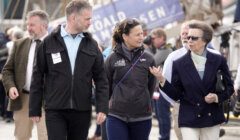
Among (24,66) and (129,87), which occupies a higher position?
(24,66)

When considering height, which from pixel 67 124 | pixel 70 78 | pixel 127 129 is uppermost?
pixel 70 78

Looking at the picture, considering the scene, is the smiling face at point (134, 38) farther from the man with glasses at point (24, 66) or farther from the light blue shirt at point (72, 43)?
the man with glasses at point (24, 66)

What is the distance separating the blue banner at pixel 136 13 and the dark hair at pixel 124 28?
7.04m

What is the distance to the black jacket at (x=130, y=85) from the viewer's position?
732cm

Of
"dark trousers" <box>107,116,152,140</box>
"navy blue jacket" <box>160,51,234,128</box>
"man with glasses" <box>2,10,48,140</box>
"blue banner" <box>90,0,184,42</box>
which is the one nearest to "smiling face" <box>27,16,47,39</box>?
"man with glasses" <box>2,10,48,140</box>

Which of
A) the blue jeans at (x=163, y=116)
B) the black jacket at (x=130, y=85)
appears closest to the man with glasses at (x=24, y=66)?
the black jacket at (x=130, y=85)

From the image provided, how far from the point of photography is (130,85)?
7.36 meters

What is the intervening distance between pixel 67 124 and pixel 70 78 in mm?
447

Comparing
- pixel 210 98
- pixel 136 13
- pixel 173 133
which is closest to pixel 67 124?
pixel 210 98

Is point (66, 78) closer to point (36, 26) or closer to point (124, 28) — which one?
point (124, 28)

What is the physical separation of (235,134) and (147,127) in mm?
5093

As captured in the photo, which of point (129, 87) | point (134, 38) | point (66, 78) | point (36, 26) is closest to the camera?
point (66, 78)

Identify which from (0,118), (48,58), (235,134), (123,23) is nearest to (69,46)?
(48,58)

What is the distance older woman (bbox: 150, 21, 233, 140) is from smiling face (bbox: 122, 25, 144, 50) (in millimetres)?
464
